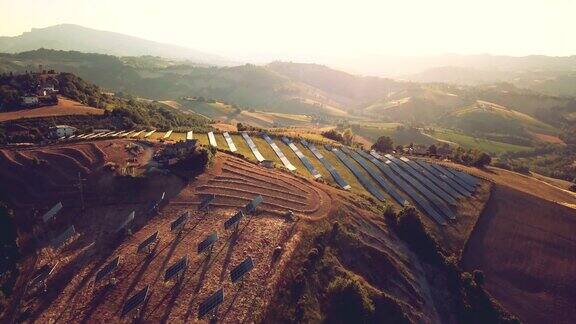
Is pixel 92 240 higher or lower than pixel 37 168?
lower

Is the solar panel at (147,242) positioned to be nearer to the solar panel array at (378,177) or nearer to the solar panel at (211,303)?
the solar panel at (211,303)

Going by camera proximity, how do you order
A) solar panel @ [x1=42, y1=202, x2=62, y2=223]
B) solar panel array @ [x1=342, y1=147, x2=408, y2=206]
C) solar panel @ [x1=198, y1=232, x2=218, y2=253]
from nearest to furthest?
1. solar panel @ [x1=198, y1=232, x2=218, y2=253]
2. solar panel @ [x1=42, y1=202, x2=62, y2=223]
3. solar panel array @ [x1=342, y1=147, x2=408, y2=206]

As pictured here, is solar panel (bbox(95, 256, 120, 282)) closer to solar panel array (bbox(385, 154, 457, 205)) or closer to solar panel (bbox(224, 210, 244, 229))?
solar panel (bbox(224, 210, 244, 229))

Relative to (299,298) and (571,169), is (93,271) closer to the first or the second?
A: (299,298)

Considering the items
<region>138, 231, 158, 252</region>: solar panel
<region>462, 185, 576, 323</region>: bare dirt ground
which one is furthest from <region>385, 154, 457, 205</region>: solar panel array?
<region>138, 231, 158, 252</region>: solar panel

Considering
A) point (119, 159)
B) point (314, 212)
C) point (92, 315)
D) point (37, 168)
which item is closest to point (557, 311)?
point (314, 212)

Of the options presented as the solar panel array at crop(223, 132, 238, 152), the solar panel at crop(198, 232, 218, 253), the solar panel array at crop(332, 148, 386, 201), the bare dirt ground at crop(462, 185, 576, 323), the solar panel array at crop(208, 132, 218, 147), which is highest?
the solar panel array at crop(208, 132, 218, 147)
